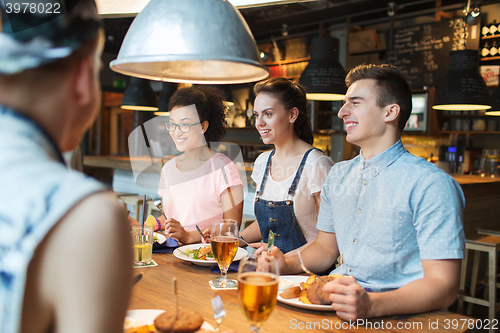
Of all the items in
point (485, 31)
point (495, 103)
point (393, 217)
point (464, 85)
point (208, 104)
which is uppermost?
point (485, 31)

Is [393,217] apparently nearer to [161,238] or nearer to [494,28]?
[161,238]

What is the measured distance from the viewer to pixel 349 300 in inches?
39.6

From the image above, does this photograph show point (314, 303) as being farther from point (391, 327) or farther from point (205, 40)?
point (205, 40)

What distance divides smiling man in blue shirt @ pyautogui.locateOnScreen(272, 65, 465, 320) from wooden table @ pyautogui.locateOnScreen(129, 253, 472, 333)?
0.13 feet

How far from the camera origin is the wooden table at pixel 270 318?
0.99 meters

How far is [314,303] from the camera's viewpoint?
110 cm

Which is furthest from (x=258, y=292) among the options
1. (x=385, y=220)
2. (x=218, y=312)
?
(x=385, y=220)

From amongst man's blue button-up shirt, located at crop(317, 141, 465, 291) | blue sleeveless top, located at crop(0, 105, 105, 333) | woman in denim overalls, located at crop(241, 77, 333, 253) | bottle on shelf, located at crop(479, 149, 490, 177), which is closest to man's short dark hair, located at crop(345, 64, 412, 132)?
man's blue button-up shirt, located at crop(317, 141, 465, 291)

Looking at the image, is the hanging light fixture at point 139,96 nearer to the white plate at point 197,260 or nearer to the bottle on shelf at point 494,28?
the white plate at point 197,260

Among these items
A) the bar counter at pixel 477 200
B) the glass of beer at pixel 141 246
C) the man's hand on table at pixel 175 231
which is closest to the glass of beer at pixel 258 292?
the glass of beer at pixel 141 246

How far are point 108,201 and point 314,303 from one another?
0.84 metres

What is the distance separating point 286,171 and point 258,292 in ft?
4.49

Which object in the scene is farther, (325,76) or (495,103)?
(495,103)

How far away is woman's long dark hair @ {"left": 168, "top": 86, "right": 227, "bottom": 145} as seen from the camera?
8.02 feet
